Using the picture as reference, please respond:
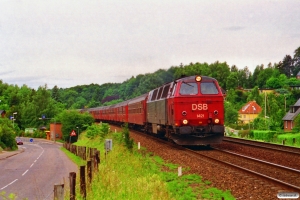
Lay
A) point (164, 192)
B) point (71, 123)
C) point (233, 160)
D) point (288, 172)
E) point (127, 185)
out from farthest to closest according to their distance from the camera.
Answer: point (71, 123)
point (233, 160)
point (288, 172)
point (127, 185)
point (164, 192)

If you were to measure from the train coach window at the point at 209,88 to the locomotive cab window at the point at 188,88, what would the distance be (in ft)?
1.08

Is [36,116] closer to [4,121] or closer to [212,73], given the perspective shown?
[212,73]

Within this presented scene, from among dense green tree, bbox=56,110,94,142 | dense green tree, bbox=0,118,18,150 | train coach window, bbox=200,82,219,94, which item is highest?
train coach window, bbox=200,82,219,94

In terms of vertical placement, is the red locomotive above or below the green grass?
above

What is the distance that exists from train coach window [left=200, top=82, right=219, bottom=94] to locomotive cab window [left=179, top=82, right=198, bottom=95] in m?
0.33

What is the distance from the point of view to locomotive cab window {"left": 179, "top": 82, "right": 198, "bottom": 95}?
22703 millimetres

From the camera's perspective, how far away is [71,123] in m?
94.4

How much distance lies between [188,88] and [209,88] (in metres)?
1.04

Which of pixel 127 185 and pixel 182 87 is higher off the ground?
pixel 182 87

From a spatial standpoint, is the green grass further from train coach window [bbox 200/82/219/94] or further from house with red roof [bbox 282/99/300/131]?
house with red roof [bbox 282/99/300/131]

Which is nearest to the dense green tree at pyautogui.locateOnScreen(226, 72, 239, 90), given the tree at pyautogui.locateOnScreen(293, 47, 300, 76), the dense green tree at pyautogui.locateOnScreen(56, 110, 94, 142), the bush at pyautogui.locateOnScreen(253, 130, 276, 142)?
the tree at pyautogui.locateOnScreen(293, 47, 300, 76)

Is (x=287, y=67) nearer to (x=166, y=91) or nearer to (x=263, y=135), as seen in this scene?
(x=263, y=135)

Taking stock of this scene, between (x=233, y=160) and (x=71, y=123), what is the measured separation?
258 ft

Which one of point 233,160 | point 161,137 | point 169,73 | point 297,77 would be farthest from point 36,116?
point 233,160
